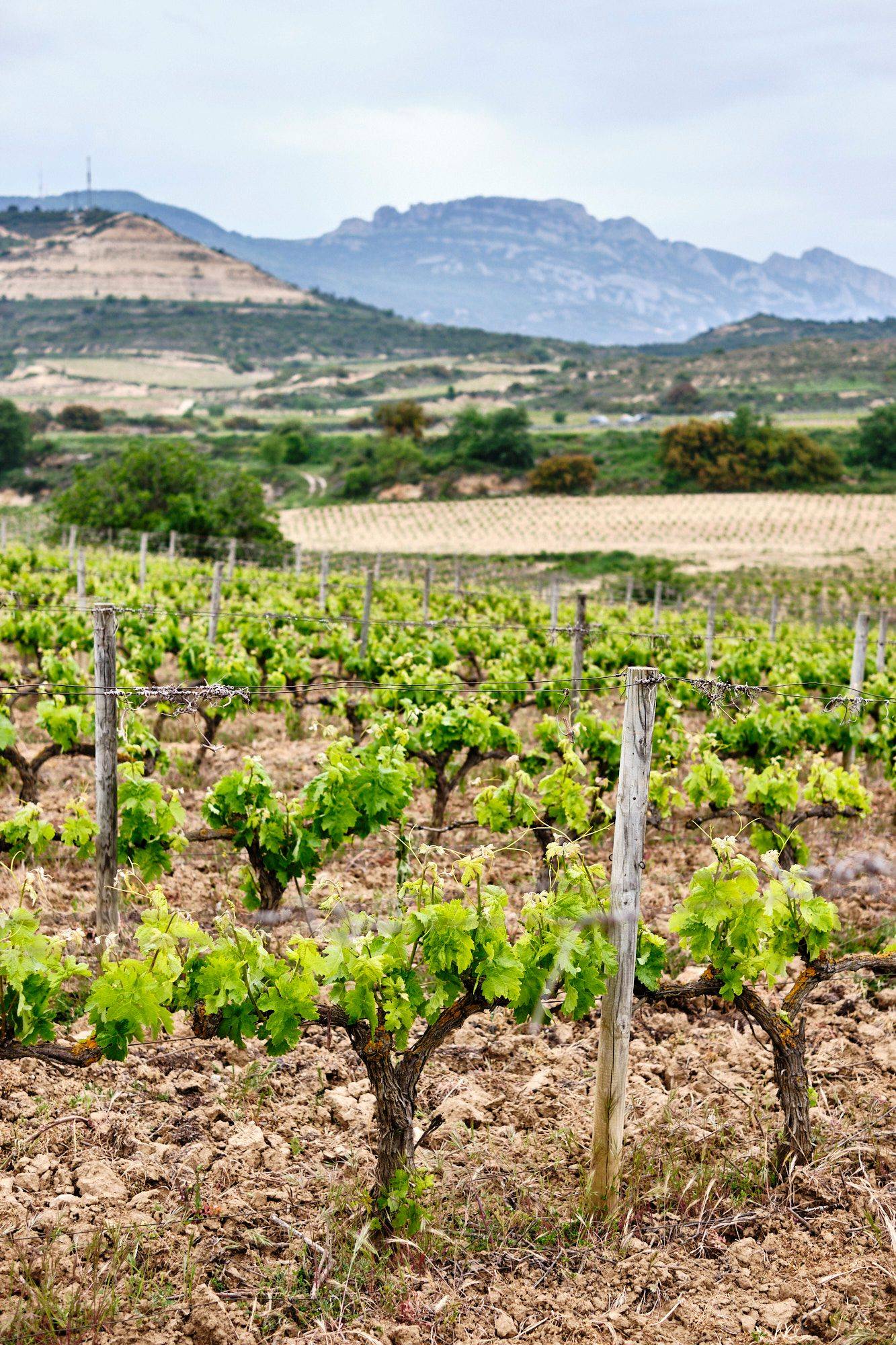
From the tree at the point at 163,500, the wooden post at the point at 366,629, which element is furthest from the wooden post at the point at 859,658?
the tree at the point at 163,500

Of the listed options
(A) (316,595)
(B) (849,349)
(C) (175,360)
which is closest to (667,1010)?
(A) (316,595)

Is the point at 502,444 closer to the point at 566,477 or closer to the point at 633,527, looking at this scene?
the point at 566,477

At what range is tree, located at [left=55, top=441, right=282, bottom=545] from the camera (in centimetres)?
3425

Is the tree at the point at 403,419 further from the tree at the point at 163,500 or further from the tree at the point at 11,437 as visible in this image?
the tree at the point at 163,500

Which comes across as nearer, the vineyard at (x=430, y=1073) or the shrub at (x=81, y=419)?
the vineyard at (x=430, y=1073)

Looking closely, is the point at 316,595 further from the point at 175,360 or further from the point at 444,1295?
the point at 175,360

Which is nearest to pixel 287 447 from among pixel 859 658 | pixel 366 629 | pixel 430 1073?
pixel 366 629

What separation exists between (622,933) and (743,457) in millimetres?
59878

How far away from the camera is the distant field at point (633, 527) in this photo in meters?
46.4

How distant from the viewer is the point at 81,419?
88375mm

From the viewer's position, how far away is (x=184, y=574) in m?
19.5

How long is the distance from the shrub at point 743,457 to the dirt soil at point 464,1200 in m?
57.1

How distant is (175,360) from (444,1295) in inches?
5654

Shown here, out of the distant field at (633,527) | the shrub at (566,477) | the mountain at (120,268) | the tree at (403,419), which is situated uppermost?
the mountain at (120,268)
